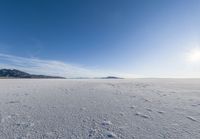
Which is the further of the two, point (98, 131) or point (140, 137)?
point (98, 131)

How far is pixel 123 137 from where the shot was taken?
6.76ft

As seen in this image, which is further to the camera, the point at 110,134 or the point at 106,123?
the point at 106,123

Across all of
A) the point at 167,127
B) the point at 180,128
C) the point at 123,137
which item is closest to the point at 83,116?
the point at 123,137

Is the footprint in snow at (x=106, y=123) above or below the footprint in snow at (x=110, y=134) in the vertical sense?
above

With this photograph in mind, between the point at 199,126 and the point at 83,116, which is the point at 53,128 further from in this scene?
the point at 199,126

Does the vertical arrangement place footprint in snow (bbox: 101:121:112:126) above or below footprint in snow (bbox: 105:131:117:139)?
above

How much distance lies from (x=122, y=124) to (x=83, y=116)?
3.54 feet

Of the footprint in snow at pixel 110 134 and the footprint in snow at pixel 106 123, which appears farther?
the footprint in snow at pixel 106 123

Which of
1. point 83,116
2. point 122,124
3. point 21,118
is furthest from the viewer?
point 83,116

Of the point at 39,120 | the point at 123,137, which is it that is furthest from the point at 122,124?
the point at 39,120

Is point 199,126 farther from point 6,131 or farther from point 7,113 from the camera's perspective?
point 7,113

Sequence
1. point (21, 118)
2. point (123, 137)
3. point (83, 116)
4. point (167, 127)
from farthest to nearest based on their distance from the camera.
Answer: point (83, 116)
point (21, 118)
point (167, 127)
point (123, 137)

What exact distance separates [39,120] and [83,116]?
42.5 inches

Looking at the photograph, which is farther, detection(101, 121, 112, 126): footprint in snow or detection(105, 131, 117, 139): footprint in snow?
detection(101, 121, 112, 126): footprint in snow
